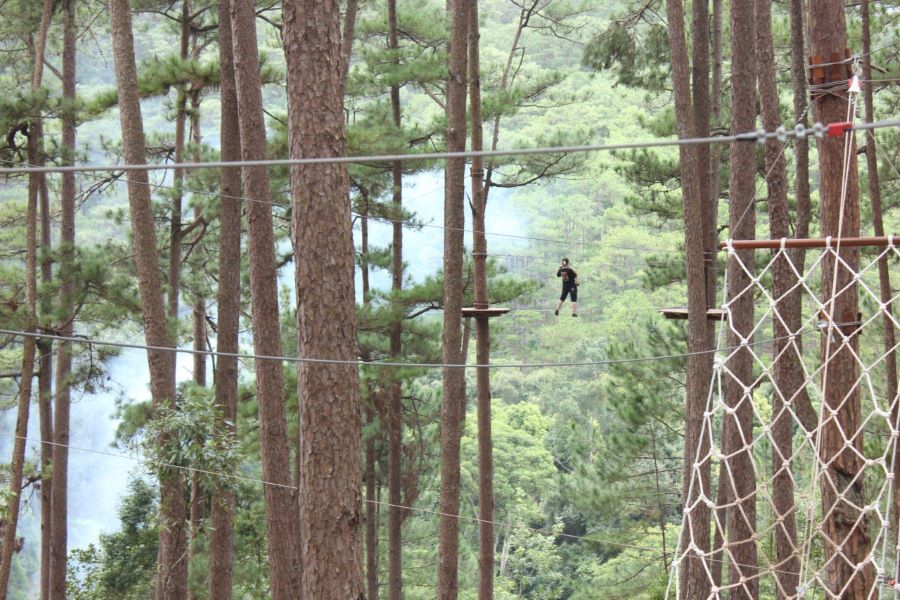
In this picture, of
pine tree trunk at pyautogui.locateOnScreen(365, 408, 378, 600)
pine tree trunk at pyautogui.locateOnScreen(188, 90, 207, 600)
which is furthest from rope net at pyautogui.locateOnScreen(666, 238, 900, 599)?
pine tree trunk at pyautogui.locateOnScreen(365, 408, 378, 600)

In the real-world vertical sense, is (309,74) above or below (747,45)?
below

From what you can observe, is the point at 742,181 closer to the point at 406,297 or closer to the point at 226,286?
the point at 226,286

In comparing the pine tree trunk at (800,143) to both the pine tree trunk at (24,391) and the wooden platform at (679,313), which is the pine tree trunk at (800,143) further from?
the pine tree trunk at (24,391)

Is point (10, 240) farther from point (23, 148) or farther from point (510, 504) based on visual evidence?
point (510, 504)

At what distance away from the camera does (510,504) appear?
73.1ft

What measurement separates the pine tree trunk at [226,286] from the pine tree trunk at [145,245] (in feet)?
1.11

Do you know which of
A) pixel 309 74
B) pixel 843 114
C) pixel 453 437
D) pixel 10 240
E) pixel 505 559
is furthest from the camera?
pixel 505 559

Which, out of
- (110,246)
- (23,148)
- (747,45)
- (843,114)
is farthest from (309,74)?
(110,246)

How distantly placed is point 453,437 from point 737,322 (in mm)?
2482

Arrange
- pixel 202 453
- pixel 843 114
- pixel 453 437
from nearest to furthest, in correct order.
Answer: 1. pixel 843 114
2. pixel 202 453
3. pixel 453 437

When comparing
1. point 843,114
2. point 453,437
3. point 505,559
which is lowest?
point 505,559

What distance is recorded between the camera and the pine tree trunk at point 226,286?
7887 millimetres

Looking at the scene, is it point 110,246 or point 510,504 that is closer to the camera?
point 110,246

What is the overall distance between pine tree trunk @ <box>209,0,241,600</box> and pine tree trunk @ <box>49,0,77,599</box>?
2730 mm
